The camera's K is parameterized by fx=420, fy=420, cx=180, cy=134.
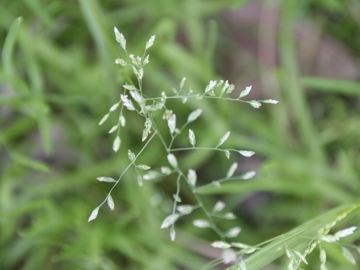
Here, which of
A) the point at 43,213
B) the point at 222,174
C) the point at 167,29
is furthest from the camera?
the point at 222,174

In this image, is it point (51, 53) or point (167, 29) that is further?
point (51, 53)

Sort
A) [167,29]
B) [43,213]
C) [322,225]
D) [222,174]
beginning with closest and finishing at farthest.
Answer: [322,225], [167,29], [43,213], [222,174]

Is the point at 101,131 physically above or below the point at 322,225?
below

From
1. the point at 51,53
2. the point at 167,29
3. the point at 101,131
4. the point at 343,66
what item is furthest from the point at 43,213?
the point at 343,66

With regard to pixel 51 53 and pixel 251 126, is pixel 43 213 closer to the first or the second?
pixel 51 53

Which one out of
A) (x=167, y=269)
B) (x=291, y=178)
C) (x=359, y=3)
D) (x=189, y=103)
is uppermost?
(x=359, y=3)

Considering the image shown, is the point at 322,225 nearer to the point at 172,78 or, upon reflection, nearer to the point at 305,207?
the point at 305,207

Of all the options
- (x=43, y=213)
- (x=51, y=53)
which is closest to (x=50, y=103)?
(x=51, y=53)
